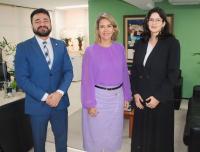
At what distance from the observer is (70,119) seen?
4059 mm

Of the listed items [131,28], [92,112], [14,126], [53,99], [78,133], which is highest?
[131,28]

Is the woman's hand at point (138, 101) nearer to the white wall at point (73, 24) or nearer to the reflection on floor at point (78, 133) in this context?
the reflection on floor at point (78, 133)

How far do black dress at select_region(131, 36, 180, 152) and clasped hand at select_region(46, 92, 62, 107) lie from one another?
659 mm

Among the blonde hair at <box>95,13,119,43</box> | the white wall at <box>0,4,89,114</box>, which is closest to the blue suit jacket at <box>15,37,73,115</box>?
the blonde hair at <box>95,13,119,43</box>

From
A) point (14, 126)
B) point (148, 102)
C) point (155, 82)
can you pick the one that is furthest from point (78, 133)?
point (155, 82)

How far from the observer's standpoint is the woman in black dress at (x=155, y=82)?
1.87 m

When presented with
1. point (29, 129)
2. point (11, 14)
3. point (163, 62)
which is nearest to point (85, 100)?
point (163, 62)

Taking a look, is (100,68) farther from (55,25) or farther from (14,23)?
(55,25)

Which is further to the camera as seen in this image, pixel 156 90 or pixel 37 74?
pixel 37 74

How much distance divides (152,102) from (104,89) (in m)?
0.41

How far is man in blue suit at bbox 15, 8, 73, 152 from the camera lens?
2049 millimetres

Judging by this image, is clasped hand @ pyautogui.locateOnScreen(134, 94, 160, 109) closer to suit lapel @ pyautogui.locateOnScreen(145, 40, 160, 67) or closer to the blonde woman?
the blonde woman

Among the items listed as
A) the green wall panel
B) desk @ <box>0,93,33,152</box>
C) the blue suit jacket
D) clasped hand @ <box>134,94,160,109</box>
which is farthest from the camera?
the green wall panel

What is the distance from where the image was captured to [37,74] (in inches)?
82.0
